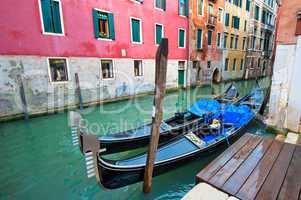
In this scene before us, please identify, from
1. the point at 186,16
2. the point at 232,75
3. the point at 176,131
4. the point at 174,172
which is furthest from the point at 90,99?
the point at 232,75

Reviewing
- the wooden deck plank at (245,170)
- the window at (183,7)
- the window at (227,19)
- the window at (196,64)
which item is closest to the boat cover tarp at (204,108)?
the wooden deck plank at (245,170)

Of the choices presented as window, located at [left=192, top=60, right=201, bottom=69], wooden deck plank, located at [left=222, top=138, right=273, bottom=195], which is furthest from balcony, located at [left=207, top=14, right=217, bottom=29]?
wooden deck plank, located at [left=222, top=138, right=273, bottom=195]

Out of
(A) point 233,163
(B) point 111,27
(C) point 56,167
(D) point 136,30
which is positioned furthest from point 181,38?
(A) point 233,163

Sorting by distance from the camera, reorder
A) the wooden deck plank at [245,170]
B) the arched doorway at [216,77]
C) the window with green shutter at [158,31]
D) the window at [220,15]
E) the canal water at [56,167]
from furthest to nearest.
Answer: the arched doorway at [216,77], the window at [220,15], the window with green shutter at [158,31], the canal water at [56,167], the wooden deck plank at [245,170]

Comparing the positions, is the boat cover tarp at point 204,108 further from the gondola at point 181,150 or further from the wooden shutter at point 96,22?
the wooden shutter at point 96,22

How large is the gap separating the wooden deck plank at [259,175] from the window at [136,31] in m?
7.88

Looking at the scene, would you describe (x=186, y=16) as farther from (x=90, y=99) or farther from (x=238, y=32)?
(x=90, y=99)

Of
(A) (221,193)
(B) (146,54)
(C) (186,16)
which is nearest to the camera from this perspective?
(A) (221,193)

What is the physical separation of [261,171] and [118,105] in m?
6.66

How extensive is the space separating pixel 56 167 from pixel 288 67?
4961mm

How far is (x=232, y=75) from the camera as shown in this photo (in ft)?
53.2

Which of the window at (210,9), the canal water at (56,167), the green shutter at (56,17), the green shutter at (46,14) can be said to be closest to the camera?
the canal water at (56,167)

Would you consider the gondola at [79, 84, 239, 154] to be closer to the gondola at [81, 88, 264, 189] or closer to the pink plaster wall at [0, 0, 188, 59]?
the gondola at [81, 88, 264, 189]

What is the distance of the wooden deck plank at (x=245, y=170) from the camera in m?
1.52
